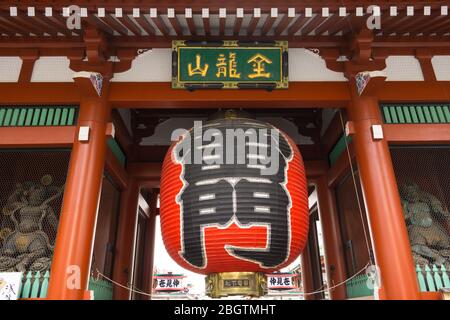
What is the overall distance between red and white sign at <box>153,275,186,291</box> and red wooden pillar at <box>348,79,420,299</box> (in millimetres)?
14097

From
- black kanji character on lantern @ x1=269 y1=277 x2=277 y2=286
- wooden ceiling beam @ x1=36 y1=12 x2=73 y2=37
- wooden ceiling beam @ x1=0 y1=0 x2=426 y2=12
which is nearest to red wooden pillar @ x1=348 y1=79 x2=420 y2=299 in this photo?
→ wooden ceiling beam @ x1=0 y1=0 x2=426 y2=12

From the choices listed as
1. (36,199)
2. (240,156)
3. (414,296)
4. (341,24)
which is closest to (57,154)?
(36,199)

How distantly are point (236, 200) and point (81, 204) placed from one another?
6.38 feet

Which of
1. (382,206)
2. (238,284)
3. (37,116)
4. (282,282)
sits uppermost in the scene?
(282,282)

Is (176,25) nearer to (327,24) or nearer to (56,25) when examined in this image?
(56,25)

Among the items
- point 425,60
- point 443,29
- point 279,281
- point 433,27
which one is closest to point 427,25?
point 433,27

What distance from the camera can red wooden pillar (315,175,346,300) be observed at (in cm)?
574

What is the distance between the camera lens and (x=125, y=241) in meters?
5.96

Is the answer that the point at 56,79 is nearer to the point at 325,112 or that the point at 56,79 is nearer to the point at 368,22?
the point at 368,22

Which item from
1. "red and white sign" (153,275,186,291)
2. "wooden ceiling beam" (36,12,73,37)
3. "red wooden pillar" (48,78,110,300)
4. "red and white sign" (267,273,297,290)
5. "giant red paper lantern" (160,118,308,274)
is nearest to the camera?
"giant red paper lantern" (160,118,308,274)

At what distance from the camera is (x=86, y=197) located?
13.1ft

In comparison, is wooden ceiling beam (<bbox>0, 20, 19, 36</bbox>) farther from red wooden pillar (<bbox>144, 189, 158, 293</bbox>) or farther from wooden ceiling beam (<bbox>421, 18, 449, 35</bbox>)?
wooden ceiling beam (<bbox>421, 18, 449, 35</bbox>)

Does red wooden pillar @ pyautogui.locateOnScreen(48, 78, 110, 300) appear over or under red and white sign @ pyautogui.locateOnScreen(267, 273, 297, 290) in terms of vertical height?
under

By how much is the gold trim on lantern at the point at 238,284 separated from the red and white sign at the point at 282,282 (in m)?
13.9
